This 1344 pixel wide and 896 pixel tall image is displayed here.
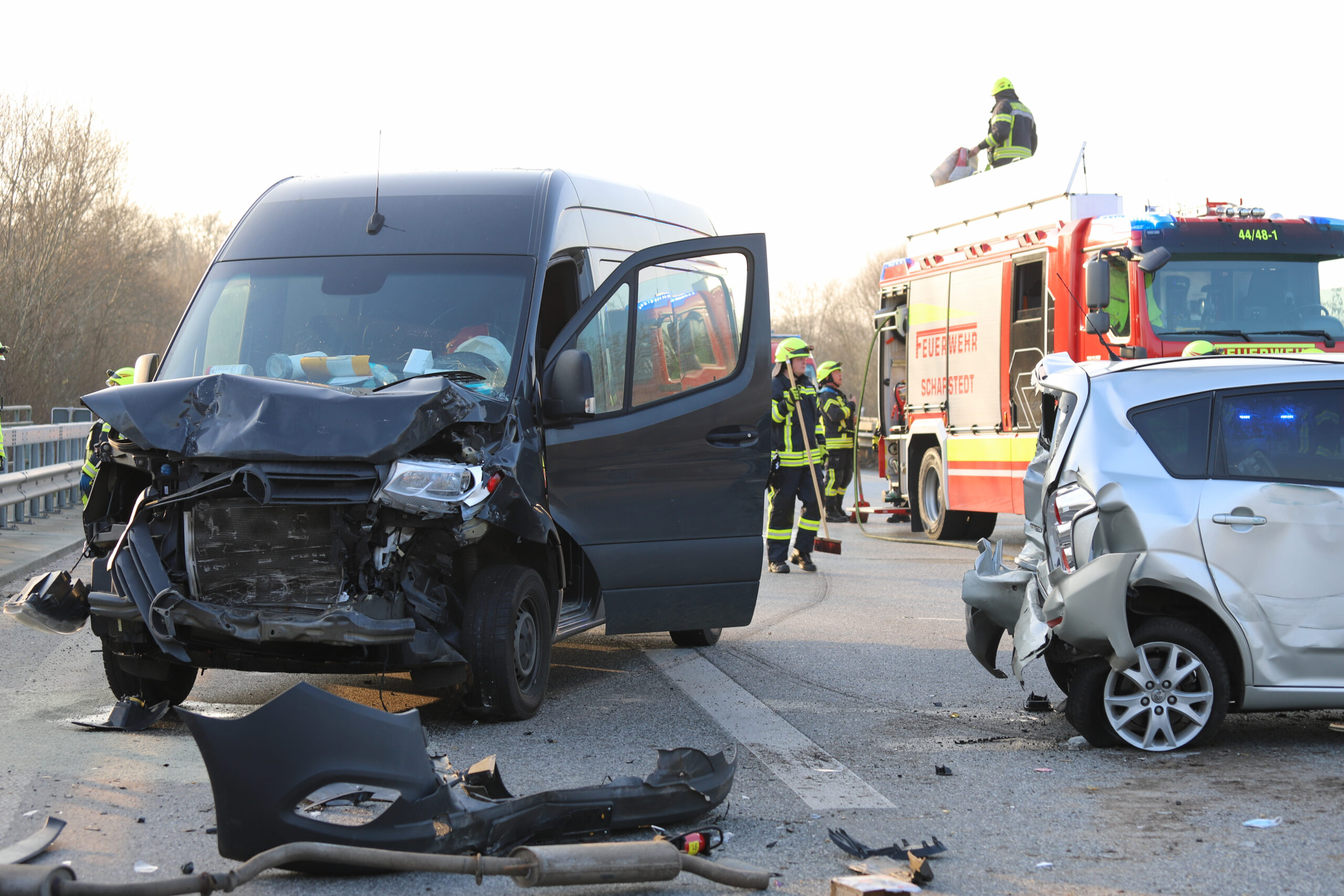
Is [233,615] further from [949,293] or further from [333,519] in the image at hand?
[949,293]

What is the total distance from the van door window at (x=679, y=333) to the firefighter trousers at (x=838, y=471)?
1044 cm

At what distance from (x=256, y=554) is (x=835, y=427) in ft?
42.9

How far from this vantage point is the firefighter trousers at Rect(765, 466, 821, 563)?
12078mm

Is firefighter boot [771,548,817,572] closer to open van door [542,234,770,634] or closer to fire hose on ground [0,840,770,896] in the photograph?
open van door [542,234,770,634]

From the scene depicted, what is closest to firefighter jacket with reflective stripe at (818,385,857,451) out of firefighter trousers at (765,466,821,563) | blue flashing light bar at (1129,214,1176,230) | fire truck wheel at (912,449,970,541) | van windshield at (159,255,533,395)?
fire truck wheel at (912,449,970,541)

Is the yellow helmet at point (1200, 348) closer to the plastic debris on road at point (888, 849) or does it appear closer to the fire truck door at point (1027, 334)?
the fire truck door at point (1027, 334)

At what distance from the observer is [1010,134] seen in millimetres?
15164

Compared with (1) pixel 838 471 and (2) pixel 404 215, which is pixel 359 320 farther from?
(1) pixel 838 471

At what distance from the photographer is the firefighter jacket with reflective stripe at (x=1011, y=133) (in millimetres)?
15148

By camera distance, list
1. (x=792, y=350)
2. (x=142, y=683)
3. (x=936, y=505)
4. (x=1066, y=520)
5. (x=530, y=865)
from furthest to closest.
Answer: (x=936, y=505), (x=792, y=350), (x=142, y=683), (x=1066, y=520), (x=530, y=865)

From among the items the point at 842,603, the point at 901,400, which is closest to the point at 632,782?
the point at 842,603

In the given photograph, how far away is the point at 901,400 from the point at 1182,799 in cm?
1265

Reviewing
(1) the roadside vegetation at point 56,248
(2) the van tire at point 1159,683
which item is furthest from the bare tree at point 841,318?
(2) the van tire at point 1159,683

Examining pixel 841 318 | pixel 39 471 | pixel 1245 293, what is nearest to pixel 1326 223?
pixel 1245 293
